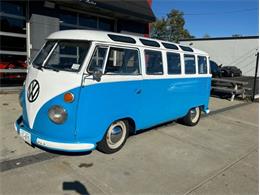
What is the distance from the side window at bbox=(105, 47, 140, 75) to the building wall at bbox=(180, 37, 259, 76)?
2916cm

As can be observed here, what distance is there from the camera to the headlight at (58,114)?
3728mm

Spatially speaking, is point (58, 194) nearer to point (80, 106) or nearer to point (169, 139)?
point (80, 106)

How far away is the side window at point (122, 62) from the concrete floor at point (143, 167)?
57.7 inches

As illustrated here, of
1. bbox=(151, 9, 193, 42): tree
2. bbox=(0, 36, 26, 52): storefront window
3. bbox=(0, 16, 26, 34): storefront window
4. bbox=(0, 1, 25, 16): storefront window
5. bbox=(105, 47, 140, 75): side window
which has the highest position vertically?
bbox=(151, 9, 193, 42): tree

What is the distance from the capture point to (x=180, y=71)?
19.0 feet

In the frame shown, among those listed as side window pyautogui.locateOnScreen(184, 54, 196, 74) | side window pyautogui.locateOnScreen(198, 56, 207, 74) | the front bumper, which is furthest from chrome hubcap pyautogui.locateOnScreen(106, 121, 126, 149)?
side window pyautogui.locateOnScreen(198, 56, 207, 74)

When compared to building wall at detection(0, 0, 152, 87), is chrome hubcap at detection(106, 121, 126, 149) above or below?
below

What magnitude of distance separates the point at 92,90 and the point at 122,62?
93 cm

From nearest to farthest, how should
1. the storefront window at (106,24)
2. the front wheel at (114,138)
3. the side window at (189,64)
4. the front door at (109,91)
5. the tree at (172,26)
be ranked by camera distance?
1. the front door at (109,91)
2. the front wheel at (114,138)
3. the side window at (189,64)
4. the storefront window at (106,24)
5. the tree at (172,26)

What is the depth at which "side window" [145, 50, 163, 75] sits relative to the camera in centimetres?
488

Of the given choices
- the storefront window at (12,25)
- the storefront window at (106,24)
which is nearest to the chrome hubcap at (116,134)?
the storefront window at (12,25)

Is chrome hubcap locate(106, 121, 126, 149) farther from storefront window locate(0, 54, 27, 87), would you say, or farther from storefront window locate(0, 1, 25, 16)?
storefront window locate(0, 1, 25, 16)

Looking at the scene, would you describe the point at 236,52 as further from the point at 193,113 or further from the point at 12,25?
the point at 12,25

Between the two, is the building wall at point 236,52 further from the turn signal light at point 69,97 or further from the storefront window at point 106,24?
the turn signal light at point 69,97
